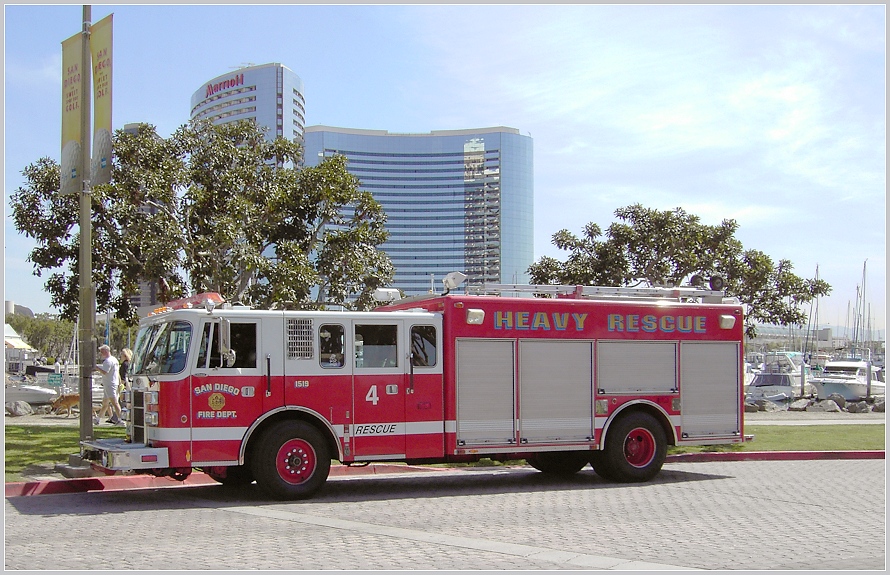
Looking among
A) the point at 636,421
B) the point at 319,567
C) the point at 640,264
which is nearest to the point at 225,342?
the point at 319,567

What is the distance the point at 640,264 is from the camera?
2434cm

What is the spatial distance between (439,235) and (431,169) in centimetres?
1426

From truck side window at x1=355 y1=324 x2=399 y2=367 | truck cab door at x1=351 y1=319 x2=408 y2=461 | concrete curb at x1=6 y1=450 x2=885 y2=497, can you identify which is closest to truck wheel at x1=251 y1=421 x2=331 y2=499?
truck cab door at x1=351 y1=319 x2=408 y2=461

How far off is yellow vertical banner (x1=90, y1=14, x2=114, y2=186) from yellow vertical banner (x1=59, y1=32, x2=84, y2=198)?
0.23 metres

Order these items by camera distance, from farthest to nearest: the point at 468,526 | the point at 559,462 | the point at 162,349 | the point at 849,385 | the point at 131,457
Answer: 1. the point at 849,385
2. the point at 559,462
3. the point at 162,349
4. the point at 131,457
5. the point at 468,526

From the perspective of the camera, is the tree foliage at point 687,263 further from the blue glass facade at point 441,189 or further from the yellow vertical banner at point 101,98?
the blue glass facade at point 441,189

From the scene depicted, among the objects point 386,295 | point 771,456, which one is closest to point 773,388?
point 771,456

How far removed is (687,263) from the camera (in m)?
23.5

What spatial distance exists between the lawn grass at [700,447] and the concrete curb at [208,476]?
0.48m

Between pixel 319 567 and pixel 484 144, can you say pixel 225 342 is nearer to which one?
pixel 319 567

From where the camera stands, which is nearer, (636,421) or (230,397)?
(230,397)

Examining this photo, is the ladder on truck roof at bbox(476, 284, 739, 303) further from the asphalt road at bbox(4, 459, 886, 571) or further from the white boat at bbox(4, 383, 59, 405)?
the white boat at bbox(4, 383, 59, 405)

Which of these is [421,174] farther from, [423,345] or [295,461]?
[295,461]

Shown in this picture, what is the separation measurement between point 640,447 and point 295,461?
5582mm
